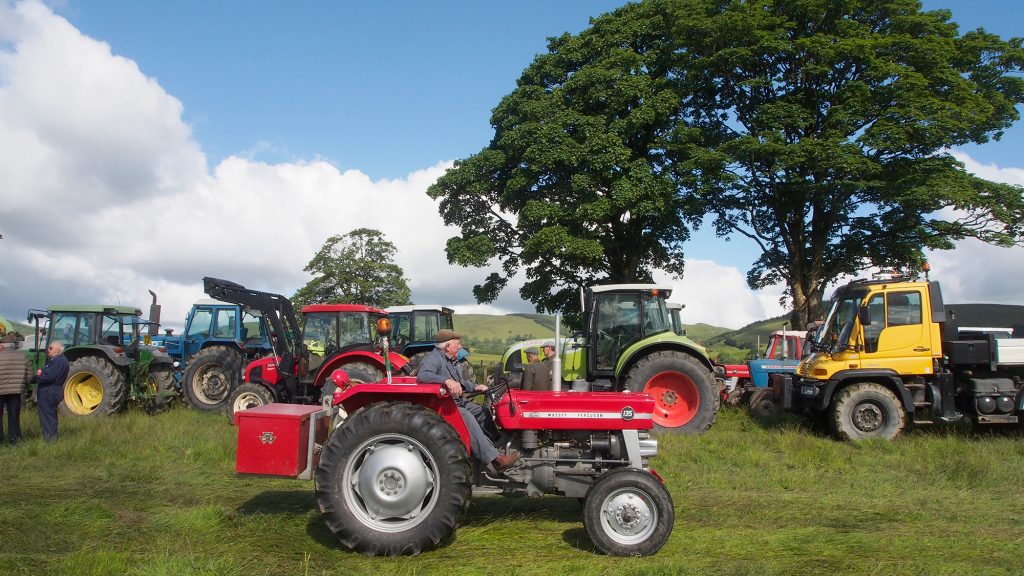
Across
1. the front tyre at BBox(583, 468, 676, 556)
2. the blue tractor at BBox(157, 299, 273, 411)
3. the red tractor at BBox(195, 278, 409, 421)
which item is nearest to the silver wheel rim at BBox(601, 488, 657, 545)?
the front tyre at BBox(583, 468, 676, 556)

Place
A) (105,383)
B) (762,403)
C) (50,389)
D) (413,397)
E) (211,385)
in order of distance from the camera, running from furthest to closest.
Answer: (211,385) < (762,403) < (105,383) < (50,389) < (413,397)

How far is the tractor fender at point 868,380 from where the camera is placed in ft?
28.3

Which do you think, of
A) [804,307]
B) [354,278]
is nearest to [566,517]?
[804,307]

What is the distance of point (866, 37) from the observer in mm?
16109

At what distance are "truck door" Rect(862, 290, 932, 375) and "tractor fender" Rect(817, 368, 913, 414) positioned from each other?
12cm

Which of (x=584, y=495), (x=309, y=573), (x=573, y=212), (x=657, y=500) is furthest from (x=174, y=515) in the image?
(x=573, y=212)

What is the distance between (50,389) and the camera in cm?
847

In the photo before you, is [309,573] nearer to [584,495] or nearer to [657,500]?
[584,495]

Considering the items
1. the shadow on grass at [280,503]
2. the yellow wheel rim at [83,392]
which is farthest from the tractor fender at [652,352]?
the yellow wheel rim at [83,392]

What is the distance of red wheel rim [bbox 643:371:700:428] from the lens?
9.48m

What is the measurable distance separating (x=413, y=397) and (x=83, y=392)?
29.8 ft

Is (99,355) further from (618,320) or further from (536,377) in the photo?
(618,320)

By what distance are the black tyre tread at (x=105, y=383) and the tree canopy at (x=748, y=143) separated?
945cm

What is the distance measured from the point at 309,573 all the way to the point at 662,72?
680 inches
